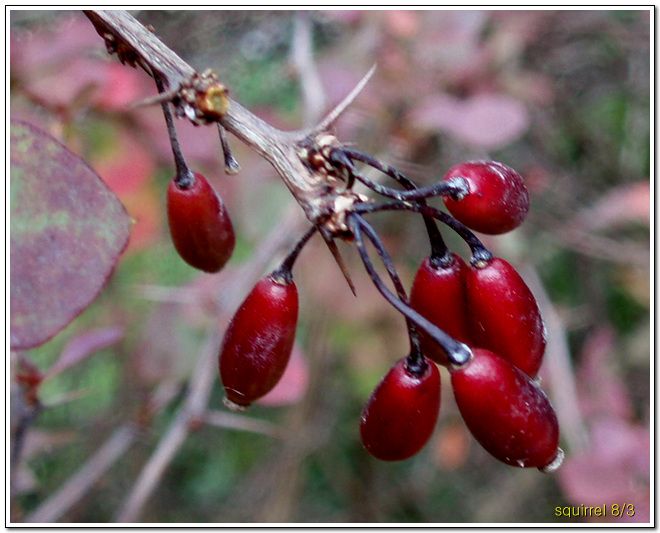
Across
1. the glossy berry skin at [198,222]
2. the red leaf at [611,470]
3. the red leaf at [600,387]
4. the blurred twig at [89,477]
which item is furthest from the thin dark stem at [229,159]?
the red leaf at [600,387]

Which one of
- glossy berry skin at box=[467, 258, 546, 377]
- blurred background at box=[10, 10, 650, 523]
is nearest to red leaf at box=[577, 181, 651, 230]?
blurred background at box=[10, 10, 650, 523]

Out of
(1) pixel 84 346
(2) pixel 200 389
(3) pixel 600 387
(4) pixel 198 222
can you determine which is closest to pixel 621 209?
(3) pixel 600 387

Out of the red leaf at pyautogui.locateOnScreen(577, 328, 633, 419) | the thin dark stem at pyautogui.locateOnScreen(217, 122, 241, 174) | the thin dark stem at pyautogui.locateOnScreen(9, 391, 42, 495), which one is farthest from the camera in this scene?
the red leaf at pyautogui.locateOnScreen(577, 328, 633, 419)

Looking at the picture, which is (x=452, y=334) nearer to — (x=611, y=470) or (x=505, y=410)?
(x=505, y=410)

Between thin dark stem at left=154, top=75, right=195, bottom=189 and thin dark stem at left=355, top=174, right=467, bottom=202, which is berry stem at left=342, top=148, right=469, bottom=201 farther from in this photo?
thin dark stem at left=154, top=75, right=195, bottom=189

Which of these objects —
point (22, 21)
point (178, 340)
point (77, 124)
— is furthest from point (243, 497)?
point (22, 21)

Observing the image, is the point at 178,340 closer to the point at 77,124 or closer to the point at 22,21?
the point at 77,124

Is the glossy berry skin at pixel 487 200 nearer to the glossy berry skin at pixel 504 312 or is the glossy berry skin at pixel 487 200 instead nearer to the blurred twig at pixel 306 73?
the glossy berry skin at pixel 504 312

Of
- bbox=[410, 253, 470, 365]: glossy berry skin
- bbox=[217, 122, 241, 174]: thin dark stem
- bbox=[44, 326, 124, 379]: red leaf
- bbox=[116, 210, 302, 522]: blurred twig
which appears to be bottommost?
bbox=[116, 210, 302, 522]: blurred twig
